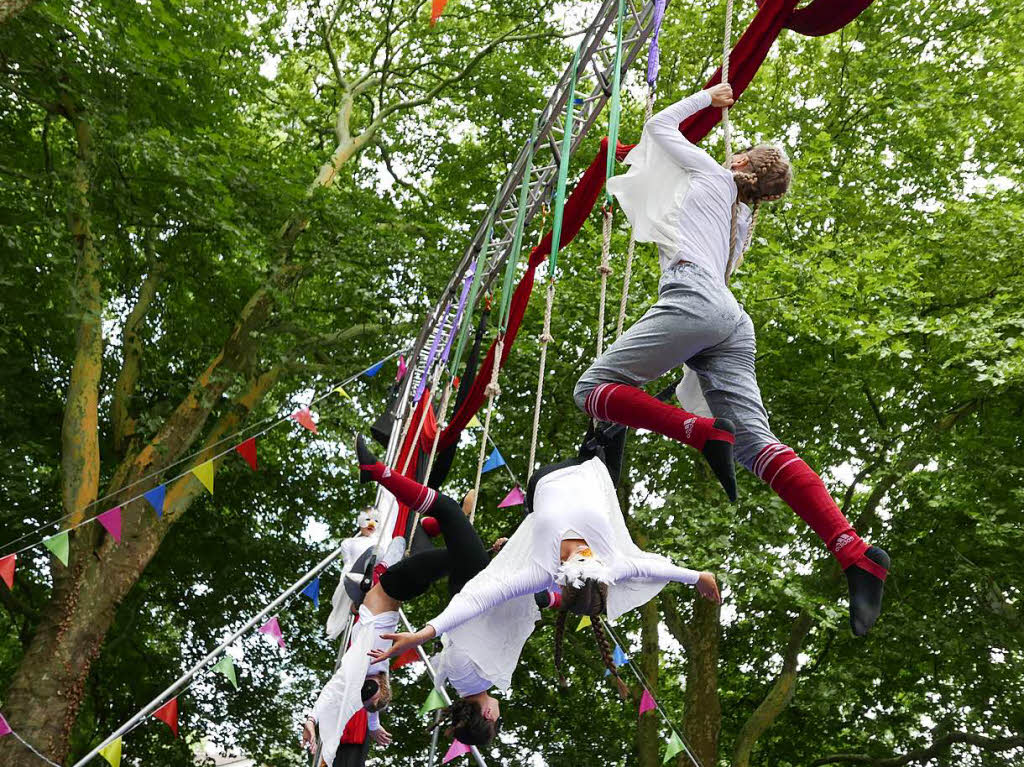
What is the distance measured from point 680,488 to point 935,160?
4370 millimetres

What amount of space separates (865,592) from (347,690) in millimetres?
2504

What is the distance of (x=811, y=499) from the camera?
2152 mm

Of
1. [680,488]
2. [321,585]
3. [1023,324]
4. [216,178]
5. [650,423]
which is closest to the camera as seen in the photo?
[650,423]

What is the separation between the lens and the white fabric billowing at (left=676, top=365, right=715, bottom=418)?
2512 millimetres

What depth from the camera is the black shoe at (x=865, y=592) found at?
78.9 inches

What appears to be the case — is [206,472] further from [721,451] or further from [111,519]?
[721,451]

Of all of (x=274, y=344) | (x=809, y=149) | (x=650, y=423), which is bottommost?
(x=650, y=423)

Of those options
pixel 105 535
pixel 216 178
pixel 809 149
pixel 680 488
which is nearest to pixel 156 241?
pixel 216 178

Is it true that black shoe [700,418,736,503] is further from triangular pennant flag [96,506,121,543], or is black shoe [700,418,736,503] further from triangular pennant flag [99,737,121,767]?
triangular pennant flag [96,506,121,543]

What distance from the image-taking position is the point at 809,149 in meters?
8.80

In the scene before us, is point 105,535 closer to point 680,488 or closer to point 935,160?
point 680,488

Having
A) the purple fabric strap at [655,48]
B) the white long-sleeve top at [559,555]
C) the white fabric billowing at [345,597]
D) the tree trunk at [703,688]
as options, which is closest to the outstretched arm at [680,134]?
the white long-sleeve top at [559,555]

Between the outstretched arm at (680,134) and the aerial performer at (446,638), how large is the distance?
4.28ft

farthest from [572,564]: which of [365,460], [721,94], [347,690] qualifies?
Answer: [347,690]
